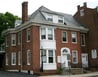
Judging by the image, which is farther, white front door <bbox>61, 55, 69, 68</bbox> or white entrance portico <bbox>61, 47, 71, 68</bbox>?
white entrance portico <bbox>61, 47, 71, 68</bbox>

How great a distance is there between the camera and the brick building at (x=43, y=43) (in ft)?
114

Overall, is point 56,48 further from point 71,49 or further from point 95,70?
point 95,70

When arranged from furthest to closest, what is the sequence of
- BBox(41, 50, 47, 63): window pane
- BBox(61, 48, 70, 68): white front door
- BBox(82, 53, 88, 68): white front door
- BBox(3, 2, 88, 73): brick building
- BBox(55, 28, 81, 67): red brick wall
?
BBox(82, 53, 88, 68): white front door → BBox(61, 48, 70, 68): white front door → BBox(55, 28, 81, 67): red brick wall → BBox(41, 50, 47, 63): window pane → BBox(3, 2, 88, 73): brick building

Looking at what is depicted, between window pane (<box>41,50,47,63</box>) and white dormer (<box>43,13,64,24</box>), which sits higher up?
white dormer (<box>43,13,64,24</box>)

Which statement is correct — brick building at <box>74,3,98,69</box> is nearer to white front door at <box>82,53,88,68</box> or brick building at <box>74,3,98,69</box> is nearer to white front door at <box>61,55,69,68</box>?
white front door at <box>82,53,88,68</box>

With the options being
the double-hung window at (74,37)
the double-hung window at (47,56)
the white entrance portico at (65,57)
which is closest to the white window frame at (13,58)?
the double-hung window at (47,56)

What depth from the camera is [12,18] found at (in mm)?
57781

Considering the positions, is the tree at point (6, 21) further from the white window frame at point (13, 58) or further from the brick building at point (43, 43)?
the white window frame at point (13, 58)

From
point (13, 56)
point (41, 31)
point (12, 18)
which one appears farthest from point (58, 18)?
point (12, 18)

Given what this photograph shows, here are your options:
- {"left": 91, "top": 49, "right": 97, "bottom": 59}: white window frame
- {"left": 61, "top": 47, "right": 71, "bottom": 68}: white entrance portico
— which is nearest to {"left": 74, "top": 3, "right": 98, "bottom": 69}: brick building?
{"left": 91, "top": 49, "right": 97, "bottom": 59}: white window frame

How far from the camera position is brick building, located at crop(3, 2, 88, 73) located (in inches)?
1367

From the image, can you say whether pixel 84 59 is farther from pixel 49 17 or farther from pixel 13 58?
pixel 13 58

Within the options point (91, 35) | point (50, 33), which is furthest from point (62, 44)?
point (91, 35)

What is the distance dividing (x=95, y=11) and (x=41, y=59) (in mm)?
14327
